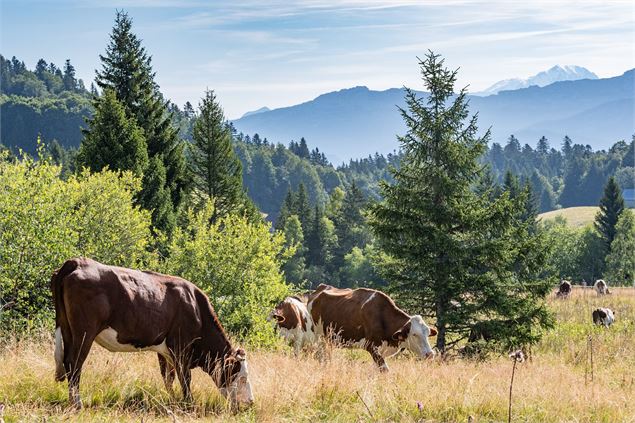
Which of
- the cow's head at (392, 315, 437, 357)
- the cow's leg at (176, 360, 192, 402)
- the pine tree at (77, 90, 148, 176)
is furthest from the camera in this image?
the pine tree at (77, 90, 148, 176)

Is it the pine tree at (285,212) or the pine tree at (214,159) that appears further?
the pine tree at (285,212)

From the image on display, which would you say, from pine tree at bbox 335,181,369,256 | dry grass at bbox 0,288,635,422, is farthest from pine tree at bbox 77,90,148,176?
pine tree at bbox 335,181,369,256

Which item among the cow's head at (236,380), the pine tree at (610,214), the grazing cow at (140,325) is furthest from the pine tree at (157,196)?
the pine tree at (610,214)

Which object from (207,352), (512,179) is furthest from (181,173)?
(512,179)

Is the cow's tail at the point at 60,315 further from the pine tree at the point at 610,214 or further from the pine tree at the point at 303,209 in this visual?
the pine tree at the point at 303,209

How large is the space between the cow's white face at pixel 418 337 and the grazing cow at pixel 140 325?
5.14 m

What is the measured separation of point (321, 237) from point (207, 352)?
92017 millimetres

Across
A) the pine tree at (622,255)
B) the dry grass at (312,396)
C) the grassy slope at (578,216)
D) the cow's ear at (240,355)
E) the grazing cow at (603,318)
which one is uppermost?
the cow's ear at (240,355)

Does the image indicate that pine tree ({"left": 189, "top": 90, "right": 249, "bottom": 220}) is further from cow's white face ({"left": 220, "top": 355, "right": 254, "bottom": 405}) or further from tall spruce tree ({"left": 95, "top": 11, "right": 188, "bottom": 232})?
cow's white face ({"left": 220, "top": 355, "right": 254, "bottom": 405})

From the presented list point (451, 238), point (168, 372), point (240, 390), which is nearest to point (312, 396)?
point (240, 390)

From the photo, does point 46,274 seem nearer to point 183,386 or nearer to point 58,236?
point 58,236

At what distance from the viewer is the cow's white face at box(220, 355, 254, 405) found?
866cm

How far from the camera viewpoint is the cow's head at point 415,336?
44.0 feet

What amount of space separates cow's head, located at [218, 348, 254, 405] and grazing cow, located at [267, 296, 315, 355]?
22.6ft
